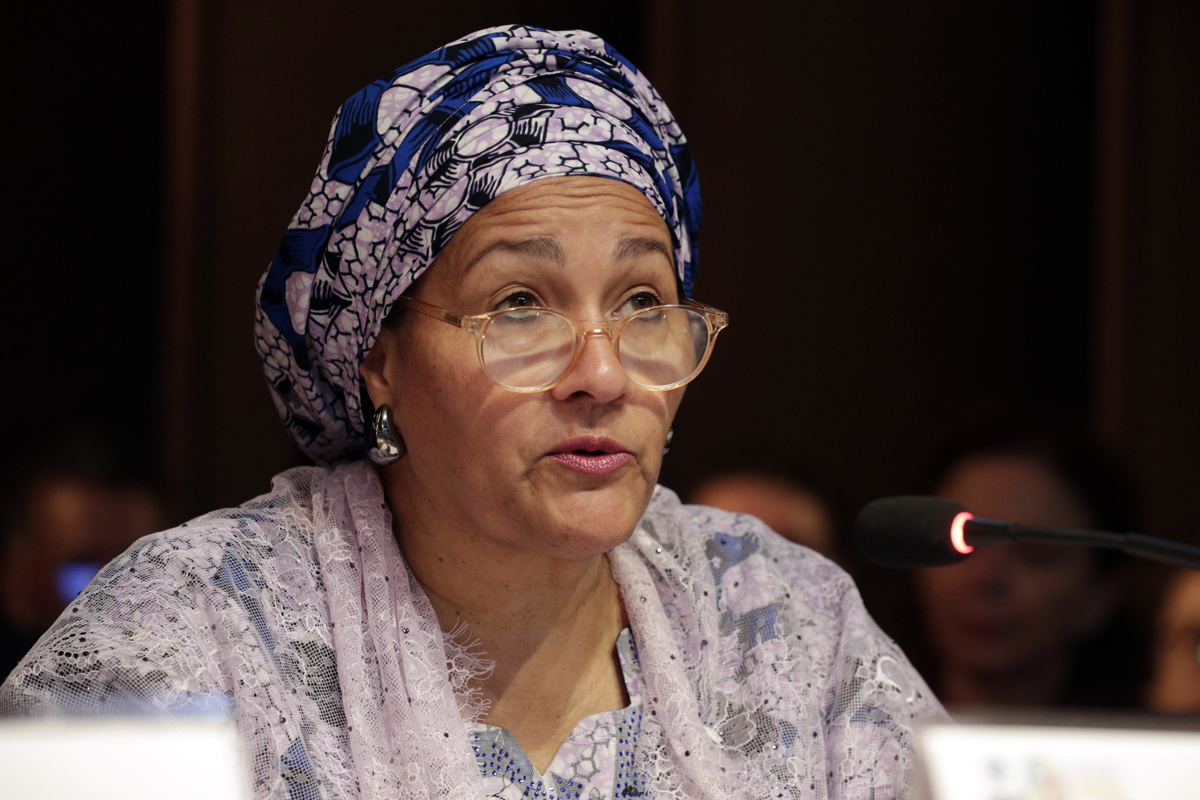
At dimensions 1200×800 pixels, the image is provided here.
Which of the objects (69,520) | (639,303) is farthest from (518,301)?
(69,520)

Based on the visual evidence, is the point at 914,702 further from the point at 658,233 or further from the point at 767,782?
the point at 658,233

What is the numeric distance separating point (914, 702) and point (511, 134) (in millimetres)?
991

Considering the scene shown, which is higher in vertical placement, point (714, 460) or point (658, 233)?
point (714, 460)

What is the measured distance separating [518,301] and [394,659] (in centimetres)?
50

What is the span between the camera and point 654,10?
13.4ft

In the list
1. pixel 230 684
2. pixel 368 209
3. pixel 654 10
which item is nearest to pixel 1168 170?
pixel 654 10

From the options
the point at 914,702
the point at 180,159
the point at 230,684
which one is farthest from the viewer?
the point at 180,159

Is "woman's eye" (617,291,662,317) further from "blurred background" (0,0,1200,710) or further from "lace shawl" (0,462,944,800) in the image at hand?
"blurred background" (0,0,1200,710)

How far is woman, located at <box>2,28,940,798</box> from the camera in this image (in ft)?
5.05

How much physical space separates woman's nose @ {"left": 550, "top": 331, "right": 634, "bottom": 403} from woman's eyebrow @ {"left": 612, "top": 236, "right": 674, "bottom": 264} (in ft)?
0.40

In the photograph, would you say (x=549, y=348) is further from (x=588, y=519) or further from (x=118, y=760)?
(x=118, y=760)

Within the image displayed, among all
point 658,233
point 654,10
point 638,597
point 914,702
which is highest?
point 654,10

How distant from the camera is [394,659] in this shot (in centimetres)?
159

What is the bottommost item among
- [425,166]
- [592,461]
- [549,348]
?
[592,461]
